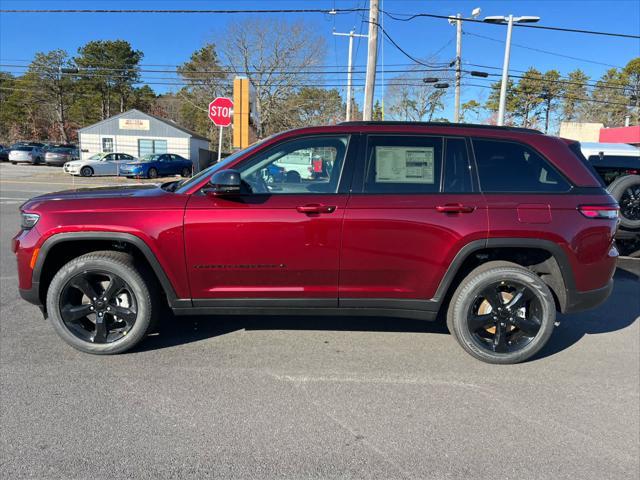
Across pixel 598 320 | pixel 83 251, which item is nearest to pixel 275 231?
pixel 83 251

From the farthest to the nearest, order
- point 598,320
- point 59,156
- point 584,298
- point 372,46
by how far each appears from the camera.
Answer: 1. point 59,156
2. point 372,46
3. point 598,320
4. point 584,298

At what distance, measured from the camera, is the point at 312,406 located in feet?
9.52

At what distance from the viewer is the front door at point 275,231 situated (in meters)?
3.28

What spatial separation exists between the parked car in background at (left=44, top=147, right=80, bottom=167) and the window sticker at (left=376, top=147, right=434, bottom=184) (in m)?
41.5

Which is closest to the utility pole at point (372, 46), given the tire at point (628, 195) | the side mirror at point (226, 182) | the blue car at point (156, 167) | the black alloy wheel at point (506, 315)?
the tire at point (628, 195)

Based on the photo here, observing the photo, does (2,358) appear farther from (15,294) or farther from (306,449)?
(306,449)

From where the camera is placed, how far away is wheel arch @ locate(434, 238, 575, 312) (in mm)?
3373

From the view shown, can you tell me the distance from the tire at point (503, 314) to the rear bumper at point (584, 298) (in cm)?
15

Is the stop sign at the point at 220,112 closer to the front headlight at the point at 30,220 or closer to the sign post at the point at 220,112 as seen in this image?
the sign post at the point at 220,112

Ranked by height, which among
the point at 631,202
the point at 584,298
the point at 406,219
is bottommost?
the point at 584,298

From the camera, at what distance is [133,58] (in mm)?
60250

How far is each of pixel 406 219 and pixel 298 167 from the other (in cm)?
96

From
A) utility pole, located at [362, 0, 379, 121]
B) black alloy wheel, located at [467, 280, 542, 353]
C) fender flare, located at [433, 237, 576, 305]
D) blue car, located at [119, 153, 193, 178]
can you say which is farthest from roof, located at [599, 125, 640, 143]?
black alloy wheel, located at [467, 280, 542, 353]

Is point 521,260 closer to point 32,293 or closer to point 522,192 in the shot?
→ point 522,192
